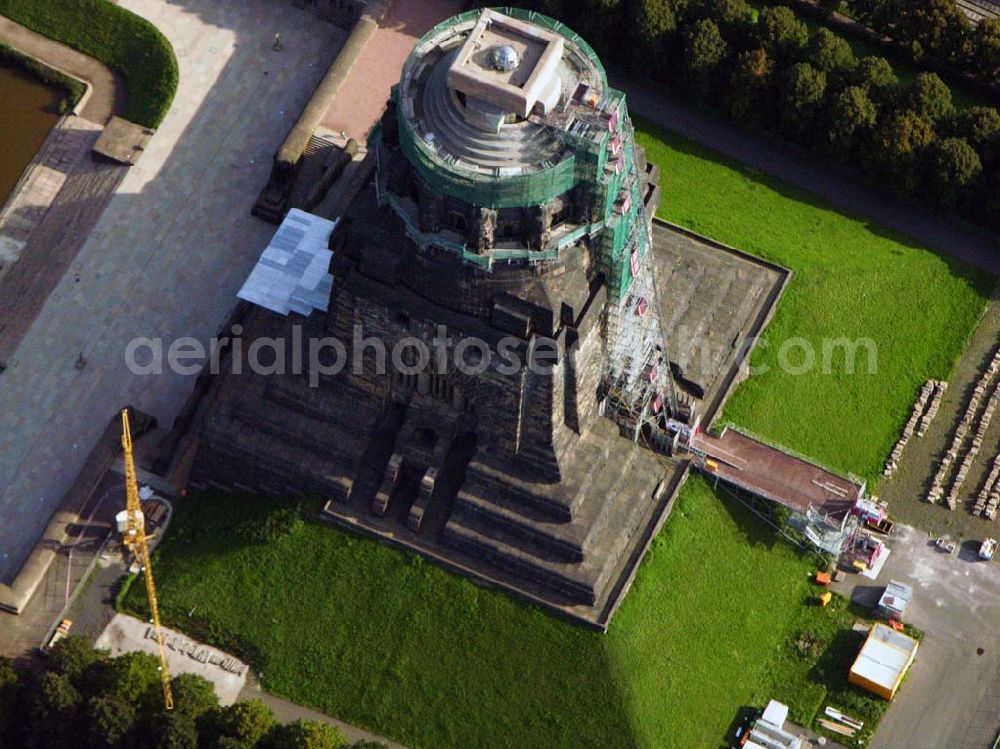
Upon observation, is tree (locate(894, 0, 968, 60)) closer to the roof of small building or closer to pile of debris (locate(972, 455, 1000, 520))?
pile of debris (locate(972, 455, 1000, 520))

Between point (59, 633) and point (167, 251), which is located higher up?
point (167, 251)

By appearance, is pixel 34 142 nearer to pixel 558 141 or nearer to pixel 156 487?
pixel 156 487

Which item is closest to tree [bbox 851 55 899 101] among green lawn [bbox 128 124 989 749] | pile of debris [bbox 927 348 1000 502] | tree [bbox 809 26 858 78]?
tree [bbox 809 26 858 78]

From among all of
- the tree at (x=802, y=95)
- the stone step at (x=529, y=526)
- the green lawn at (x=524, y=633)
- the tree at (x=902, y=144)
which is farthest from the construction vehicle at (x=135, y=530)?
the tree at (x=902, y=144)

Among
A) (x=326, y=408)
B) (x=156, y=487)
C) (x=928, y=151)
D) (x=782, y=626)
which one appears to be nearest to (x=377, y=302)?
(x=326, y=408)

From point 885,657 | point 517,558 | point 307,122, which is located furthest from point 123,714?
point 885,657

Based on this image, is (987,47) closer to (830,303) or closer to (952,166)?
(952,166)
